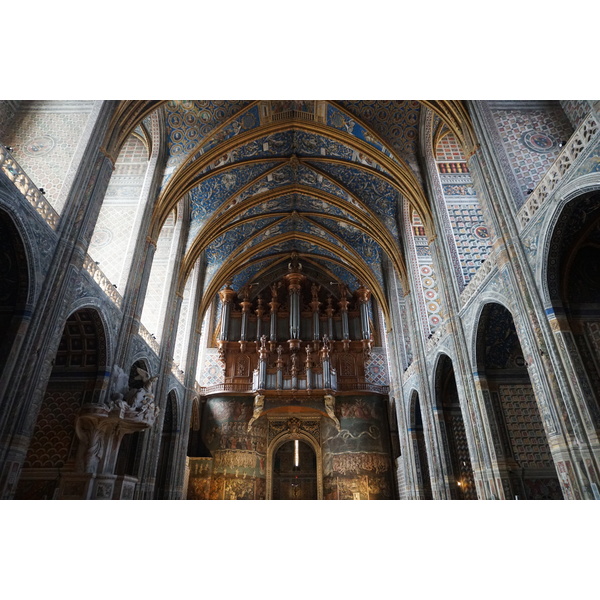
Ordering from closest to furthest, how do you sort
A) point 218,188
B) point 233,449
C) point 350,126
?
1. point 350,126
2. point 218,188
3. point 233,449

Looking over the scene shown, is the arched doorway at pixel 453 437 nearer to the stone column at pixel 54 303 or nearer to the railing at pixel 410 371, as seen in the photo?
the railing at pixel 410 371

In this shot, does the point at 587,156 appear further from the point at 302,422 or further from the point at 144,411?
the point at 302,422

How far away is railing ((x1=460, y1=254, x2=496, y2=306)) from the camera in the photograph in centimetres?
916

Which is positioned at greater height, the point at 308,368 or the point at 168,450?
the point at 308,368

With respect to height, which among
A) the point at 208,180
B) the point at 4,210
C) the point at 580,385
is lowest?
the point at 580,385

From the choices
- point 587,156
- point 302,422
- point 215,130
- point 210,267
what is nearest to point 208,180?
point 215,130

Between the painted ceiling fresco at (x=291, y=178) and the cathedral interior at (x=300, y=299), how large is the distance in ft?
0.30

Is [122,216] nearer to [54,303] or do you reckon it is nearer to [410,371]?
[54,303]

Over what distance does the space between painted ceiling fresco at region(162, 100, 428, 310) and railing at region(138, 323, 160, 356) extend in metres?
4.40

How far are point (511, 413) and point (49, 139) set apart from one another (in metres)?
12.4

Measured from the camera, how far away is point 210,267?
2028 centimetres

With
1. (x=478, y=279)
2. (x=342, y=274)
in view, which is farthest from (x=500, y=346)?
(x=342, y=274)

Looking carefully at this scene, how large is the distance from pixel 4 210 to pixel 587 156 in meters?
8.97

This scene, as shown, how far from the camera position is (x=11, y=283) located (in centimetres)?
694
